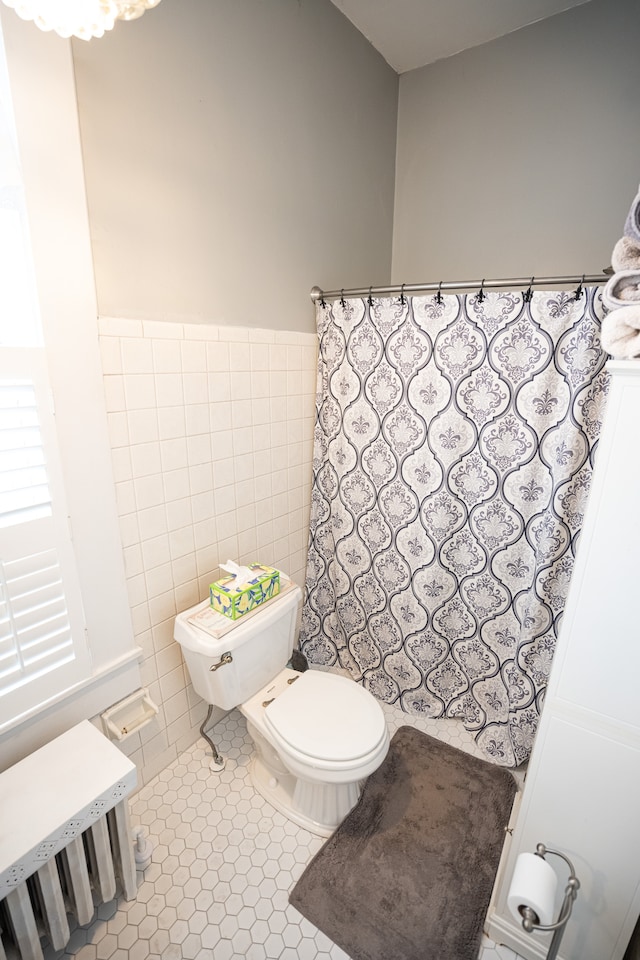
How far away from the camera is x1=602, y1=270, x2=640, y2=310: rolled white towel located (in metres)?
0.86

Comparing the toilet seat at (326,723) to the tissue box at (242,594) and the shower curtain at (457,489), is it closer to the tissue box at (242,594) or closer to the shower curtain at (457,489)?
the tissue box at (242,594)

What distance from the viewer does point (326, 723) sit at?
1.35 m

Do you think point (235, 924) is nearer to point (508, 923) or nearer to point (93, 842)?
point (93, 842)

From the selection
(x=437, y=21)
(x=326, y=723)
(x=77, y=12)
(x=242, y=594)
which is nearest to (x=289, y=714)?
(x=326, y=723)

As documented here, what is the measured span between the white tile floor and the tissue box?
2.19 ft

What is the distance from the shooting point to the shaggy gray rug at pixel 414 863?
3.83 feet

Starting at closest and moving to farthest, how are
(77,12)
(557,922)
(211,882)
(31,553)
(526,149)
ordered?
(77,12), (557,922), (31,553), (211,882), (526,149)

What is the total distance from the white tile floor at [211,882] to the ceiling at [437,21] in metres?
2.84

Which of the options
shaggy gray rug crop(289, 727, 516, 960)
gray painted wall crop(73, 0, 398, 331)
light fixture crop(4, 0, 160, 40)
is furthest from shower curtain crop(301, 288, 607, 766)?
light fixture crop(4, 0, 160, 40)

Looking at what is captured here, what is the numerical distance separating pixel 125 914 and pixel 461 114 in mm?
3035

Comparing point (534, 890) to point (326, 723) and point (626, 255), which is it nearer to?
point (326, 723)

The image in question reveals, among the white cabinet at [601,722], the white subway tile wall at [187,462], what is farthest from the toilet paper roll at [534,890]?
the white subway tile wall at [187,462]

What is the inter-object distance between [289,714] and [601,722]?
86 cm

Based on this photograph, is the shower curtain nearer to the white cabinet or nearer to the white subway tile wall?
the white subway tile wall
